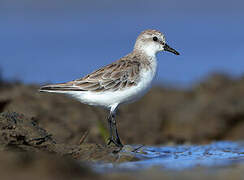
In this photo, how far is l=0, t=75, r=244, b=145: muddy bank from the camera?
27.6 feet

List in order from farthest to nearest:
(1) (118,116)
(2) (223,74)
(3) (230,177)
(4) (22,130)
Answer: (2) (223,74) → (1) (118,116) → (4) (22,130) → (3) (230,177)

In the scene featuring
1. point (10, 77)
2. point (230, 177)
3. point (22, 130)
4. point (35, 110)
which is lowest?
point (230, 177)

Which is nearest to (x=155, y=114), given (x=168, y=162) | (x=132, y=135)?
(x=132, y=135)

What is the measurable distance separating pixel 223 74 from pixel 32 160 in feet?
35.9

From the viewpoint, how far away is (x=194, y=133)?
11.1 metres

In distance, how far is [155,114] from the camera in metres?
11.4

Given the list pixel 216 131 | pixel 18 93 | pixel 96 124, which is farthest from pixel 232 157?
pixel 216 131

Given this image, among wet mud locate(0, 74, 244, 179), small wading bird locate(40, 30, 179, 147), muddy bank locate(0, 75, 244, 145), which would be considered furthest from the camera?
muddy bank locate(0, 75, 244, 145)

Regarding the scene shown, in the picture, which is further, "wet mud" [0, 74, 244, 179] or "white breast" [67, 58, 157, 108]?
"white breast" [67, 58, 157, 108]

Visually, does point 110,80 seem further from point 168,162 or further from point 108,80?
point 168,162

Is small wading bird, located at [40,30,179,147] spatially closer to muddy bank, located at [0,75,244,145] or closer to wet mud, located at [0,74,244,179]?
wet mud, located at [0,74,244,179]

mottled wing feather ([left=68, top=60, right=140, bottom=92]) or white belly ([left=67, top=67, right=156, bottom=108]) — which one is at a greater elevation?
mottled wing feather ([left=68, top=60, right=140, bottom=92])

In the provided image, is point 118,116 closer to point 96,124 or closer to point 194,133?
point 96,124

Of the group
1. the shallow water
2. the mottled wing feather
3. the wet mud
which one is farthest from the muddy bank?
the shallow water
